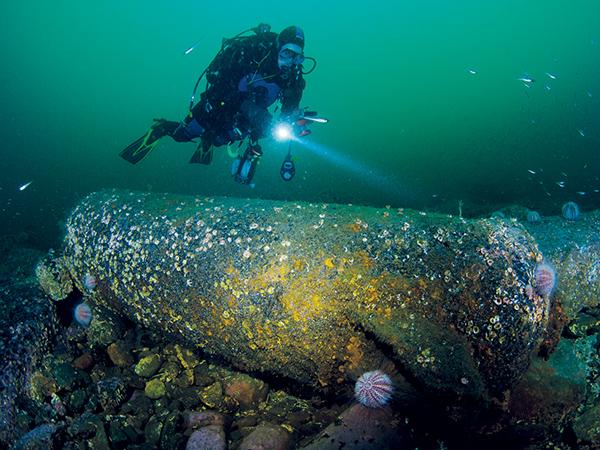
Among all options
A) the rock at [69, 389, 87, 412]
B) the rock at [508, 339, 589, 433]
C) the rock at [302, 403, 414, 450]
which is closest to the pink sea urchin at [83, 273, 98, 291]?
the rock at [69, 389, 87, 412]

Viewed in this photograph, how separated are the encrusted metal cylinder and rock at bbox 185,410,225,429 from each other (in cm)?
56

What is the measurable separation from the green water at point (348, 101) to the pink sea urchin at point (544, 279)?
682 centimetres

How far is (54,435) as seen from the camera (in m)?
2.83

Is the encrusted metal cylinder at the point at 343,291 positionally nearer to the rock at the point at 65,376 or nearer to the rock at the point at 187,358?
the rock at the point at 187,358

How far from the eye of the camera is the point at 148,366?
363cm

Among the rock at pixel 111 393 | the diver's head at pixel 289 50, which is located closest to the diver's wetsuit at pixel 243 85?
the diver's head at pixel 289 50

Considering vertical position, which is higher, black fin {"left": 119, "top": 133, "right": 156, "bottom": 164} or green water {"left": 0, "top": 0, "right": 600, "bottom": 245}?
green water {"left": 0, "top": 0, "right": 600, "bottom": 245}

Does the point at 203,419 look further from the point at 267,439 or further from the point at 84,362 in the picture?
the point at 84,362

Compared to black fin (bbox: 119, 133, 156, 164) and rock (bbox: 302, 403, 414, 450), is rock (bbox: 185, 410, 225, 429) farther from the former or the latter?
black fin (bbox: 119, 133, 156, 164)

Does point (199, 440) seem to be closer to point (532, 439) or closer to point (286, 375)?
point (286, 375)

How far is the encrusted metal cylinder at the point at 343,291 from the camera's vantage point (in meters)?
2.42

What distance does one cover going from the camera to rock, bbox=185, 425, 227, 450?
2.83 metres


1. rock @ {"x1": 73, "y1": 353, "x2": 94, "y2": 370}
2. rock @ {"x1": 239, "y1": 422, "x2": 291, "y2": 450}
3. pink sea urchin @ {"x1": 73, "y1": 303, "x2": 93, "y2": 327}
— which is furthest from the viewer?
pink sea urchin @ {"x1": 73, "y1": 303, "x2": 93, "y2": 327}

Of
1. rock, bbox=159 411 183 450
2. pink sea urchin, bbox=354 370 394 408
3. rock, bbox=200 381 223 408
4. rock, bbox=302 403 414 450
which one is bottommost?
rock, bbox=159 411 183 450
